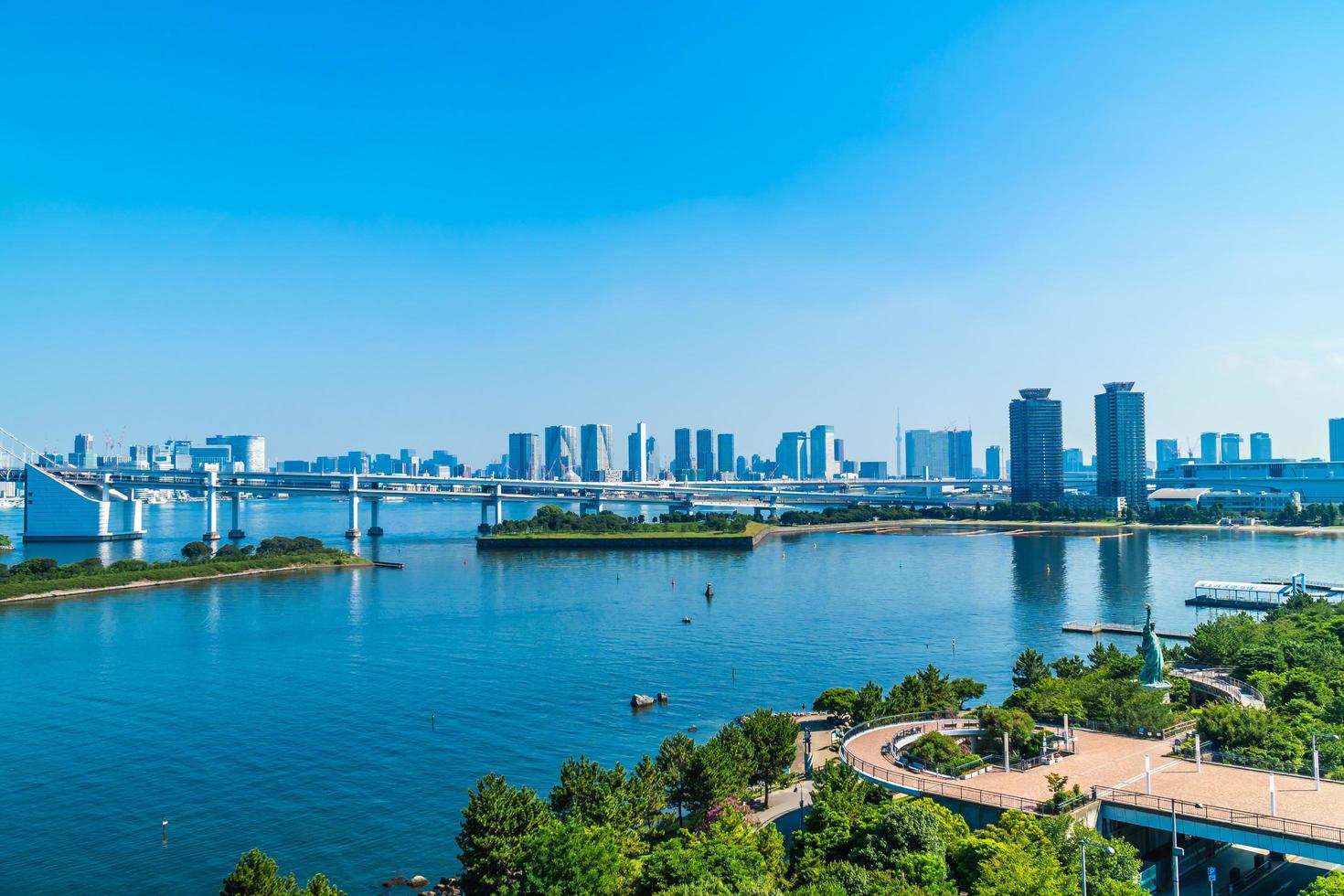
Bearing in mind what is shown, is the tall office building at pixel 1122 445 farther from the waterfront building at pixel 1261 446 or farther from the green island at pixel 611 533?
the waterfront building at pixel 1261 446

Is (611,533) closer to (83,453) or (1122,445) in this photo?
(1122,445)

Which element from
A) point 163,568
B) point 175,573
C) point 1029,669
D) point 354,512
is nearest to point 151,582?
point 175,573

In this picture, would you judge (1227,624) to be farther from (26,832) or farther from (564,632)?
(26,832)

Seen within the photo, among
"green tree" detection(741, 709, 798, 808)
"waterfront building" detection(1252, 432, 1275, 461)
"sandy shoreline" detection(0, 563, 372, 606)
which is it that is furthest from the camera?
"waterfront building" detection(1252, 432, 1275, 461)

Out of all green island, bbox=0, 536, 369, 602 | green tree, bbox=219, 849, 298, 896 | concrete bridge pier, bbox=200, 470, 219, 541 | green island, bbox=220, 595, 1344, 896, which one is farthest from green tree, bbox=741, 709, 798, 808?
concrete bridge pier, bbox=200, 470, 219, 541

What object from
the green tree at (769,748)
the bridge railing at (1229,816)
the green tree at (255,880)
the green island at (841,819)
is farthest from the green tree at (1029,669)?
the green tree at (255,880)

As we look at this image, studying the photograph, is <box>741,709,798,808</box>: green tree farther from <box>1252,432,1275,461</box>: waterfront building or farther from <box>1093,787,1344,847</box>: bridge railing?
<box>1252,432,1275,461</box>: waterfront building
